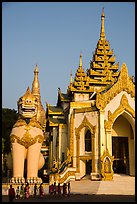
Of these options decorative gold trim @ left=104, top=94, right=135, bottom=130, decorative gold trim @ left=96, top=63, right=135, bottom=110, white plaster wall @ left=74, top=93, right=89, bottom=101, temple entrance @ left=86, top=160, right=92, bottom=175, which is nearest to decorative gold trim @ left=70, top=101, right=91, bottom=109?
white plaster wall @ left=74, top=93, right=89, bottom=101

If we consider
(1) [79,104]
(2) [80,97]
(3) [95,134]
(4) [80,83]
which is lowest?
(3) [95,134]

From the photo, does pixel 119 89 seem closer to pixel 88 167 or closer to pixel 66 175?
pixel 88 167

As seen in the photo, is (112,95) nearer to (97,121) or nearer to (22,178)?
(97,121)

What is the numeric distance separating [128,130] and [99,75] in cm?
746

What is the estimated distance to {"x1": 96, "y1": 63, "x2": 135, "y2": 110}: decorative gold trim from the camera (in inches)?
814

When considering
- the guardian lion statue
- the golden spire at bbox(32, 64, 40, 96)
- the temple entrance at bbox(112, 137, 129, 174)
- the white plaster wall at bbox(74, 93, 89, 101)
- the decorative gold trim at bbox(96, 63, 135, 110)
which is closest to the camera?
the guardian lion statue

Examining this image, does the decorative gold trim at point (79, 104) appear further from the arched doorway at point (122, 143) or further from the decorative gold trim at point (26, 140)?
the decorative gold trim at point (26, 140)

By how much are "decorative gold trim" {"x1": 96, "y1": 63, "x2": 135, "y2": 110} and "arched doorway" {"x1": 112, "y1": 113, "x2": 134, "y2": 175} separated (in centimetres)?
190

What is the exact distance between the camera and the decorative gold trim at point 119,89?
20.7m

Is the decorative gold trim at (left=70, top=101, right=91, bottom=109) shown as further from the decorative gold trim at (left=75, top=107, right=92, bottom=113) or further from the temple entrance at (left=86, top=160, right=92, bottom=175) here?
the temple entrance at (left=86, top=160, right=92, bottom=175)

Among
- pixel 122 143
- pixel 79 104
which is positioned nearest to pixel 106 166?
pixel 122 143

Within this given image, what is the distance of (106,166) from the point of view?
753 inches

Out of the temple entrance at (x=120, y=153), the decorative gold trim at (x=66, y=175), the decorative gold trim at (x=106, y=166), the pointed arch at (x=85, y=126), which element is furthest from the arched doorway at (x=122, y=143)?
the decorative gold trim at (x=66, y=175)

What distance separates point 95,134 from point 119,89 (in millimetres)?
3715
